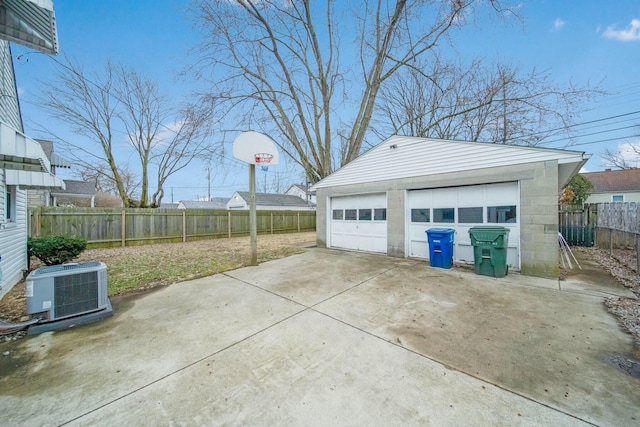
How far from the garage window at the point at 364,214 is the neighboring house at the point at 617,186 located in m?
26.9

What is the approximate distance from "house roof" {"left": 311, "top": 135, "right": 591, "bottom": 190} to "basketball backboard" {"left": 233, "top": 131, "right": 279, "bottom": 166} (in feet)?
9.72

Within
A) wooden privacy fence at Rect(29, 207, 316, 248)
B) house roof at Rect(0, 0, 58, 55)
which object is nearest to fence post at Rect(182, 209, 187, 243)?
wooden privacy fence at Rect(29, 207, 316, 248)

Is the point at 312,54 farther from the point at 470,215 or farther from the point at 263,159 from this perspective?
the point at 470,215

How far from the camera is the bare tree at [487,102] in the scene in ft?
32.0

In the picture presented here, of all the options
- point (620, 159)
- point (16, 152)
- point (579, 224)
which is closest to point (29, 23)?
point (16, 152)

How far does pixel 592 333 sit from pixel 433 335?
200cm

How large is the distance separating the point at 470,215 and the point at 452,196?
685mm

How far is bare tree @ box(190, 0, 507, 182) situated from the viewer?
11.2 m

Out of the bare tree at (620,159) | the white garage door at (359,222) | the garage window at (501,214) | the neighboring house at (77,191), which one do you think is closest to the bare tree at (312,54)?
the white garage door at (359,222)

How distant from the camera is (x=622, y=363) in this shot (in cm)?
246

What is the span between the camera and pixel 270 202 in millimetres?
30172

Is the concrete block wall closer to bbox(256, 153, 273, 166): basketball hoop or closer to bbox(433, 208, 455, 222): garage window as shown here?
bbox(433, 208, 455, 222): garage window

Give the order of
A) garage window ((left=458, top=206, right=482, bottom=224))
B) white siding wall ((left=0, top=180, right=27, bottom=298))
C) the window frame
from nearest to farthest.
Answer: white siding wall ((left=0, top=180, right=27, bottom=298)) → the window frame → garage window ((left=458, top=206, right=482, bottom=224))

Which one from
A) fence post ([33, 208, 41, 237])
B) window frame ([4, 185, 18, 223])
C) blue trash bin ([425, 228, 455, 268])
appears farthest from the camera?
fence post ([33, 208, 41, 237])
